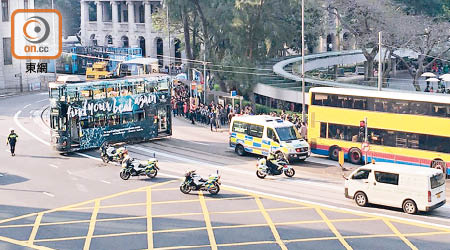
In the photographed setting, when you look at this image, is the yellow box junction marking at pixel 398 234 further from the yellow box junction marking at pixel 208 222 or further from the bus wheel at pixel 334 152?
the bus wheel at pixel 334 152

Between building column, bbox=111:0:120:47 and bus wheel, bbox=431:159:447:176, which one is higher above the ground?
building column, bbox=111:0:120:47

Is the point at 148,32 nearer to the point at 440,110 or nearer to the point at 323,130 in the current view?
the point at 323,130

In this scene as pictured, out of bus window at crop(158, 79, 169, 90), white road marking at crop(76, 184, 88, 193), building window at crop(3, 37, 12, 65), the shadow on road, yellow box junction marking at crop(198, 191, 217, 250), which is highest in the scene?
building window at crop(3, 37, 12, 65)

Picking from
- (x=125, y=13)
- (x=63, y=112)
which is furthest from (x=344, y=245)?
(x=125, y=13)

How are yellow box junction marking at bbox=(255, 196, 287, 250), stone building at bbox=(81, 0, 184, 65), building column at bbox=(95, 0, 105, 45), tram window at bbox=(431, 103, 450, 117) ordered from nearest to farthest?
1. yellow box junction marking at bbox=(255, 196, 287, 250)
2. tram window at bbox=(431, 103, 450, 117)
3. stone building at bbox=(81, 0, 184, 65)
4. building column at bbox=(95, 0, 105, 45)

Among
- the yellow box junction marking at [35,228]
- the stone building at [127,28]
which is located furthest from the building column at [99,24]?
the yellow box junction marking at [35,228]

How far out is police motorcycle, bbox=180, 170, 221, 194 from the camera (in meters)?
33.1

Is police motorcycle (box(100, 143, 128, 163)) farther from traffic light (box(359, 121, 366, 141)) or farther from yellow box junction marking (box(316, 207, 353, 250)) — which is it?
yellow box junction marking (box(316, 207, 353, 250))

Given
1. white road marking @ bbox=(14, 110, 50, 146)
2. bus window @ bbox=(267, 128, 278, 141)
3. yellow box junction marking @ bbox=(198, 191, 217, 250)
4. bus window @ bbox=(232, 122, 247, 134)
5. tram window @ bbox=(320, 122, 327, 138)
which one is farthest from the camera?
white road marking @ bbox=(14, 110, 50, 146)

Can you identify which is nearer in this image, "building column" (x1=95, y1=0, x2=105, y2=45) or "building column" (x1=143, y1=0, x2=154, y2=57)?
"building column" (x1=143, y1=0, x2=154, y2=57)

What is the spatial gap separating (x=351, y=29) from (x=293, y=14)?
12.2m

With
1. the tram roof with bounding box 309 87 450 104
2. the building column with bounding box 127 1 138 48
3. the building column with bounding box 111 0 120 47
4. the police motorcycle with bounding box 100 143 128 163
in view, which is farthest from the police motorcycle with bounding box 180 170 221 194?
the building column with bounding box 111 0 120 47

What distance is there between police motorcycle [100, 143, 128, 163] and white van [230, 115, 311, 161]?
7.04 metres

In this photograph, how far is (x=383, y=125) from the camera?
125ft
